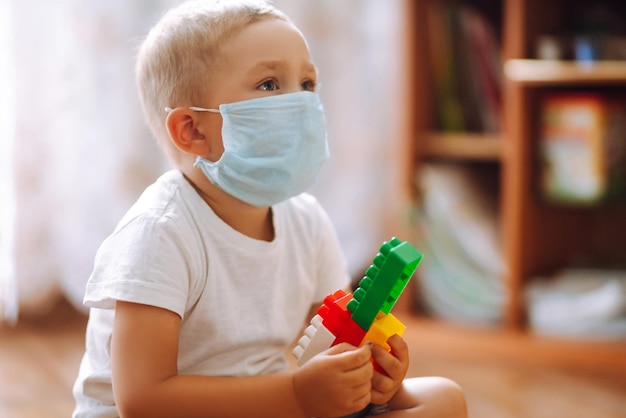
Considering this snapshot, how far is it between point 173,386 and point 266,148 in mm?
270

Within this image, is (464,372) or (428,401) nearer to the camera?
(428,401)

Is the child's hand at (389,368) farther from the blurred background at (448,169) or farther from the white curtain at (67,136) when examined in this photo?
the white curtain at (67,136)

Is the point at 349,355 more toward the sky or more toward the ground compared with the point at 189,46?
more toward the ground

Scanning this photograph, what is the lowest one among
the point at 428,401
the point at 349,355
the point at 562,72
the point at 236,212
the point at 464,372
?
the point at 464,372

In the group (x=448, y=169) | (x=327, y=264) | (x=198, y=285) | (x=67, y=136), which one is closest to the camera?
(x=198, y=285)

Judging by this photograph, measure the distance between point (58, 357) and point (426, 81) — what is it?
91cm

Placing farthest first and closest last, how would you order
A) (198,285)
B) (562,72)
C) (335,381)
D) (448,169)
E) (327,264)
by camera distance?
(448,169) → (562,72) → (327,264) → (198,285) → (335,381)

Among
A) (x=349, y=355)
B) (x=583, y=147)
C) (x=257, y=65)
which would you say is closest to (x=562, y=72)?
(x=583, y=147)

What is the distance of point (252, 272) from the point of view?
3.32 ft

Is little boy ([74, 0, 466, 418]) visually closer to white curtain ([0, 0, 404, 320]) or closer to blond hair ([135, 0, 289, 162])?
blond hair ([135, 0, 289, 162])

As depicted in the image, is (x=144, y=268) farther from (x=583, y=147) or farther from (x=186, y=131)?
(x=583, y=147)

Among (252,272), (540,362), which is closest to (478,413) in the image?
(540,362)

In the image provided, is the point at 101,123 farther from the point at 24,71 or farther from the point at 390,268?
the point at 390,268

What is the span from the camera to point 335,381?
2.77 feet
